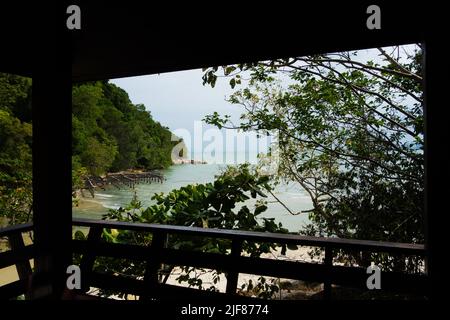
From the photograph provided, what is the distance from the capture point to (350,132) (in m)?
4.79

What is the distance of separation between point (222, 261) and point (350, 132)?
342cm

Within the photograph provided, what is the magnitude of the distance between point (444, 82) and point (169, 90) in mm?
5653

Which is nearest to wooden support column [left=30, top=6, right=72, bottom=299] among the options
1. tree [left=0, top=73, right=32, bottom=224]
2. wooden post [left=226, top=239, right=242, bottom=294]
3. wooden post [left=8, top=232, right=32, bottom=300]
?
wooden post [left=8, top=232, right=32, bottom=300]

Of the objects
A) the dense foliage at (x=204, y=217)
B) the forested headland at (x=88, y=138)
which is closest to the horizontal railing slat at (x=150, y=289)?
the dense foliage at (x=204, y=217)

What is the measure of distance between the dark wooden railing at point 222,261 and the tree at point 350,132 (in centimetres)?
205

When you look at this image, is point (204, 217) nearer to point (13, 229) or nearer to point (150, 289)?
point (150, 289)

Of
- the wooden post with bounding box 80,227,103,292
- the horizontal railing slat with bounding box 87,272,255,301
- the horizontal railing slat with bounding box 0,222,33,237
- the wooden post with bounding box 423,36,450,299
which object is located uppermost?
the wooden post with bounding box 423,36,450,299

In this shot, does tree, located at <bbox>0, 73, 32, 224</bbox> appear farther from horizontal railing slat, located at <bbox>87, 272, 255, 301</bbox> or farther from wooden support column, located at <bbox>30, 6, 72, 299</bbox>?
wooden support column, located at <bbox>30, 6, 72, 299</bbox>

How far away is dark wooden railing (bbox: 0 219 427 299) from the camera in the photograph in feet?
5.80

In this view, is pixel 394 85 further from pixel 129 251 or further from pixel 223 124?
pixel 129 251

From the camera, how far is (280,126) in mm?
5184

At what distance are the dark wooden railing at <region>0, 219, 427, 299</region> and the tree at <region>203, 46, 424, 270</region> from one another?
80.6 inches

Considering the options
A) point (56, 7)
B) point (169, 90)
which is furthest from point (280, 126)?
point (56, 7)
